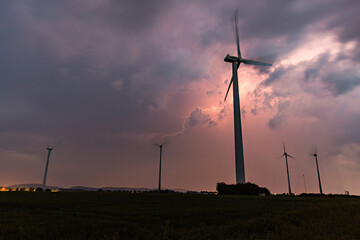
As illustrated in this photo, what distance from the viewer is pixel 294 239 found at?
1423cm

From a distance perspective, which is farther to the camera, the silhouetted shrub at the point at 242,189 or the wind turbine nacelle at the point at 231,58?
the wind turbine nacelle at the point at 231,58

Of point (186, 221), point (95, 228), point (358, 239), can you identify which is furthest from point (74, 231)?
point (358, 239)

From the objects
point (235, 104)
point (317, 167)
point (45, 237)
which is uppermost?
point (235, 104)

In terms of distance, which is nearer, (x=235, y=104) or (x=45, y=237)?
(x=45, y=237)

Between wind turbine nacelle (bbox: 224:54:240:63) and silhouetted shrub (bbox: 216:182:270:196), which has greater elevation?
wind turbine nacelle (bbox: 224:54:240:63)

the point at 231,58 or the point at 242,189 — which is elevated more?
the point at 231,58

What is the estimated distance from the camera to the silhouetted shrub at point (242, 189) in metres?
86.3

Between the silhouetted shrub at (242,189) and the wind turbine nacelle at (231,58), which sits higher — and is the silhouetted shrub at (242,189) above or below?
below

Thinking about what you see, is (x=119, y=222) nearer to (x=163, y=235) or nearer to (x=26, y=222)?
(x=163, y=235)

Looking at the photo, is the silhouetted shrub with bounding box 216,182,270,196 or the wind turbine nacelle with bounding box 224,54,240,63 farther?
the wind turbine nacelle with bounding box 224,54,240,63

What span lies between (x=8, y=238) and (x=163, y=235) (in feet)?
29.9

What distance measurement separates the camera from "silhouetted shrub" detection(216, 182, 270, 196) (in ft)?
283

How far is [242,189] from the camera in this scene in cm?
8669

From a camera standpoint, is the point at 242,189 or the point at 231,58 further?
the point at 231,58
